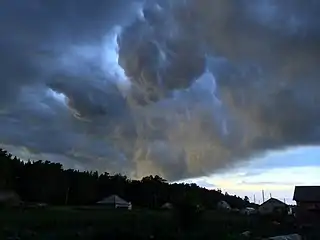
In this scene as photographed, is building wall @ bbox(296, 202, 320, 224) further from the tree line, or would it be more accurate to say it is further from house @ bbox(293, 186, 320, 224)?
the tree line

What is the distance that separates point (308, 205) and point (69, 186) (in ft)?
206

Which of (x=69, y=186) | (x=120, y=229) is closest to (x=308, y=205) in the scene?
(x=120, y=229)

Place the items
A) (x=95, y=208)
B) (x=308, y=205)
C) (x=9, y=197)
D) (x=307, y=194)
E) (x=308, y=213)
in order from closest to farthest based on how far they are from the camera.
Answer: (x=308, y=213), (x=308, y=205), (x=307, y=194), (x=95, y=208), (x=9, y=197)

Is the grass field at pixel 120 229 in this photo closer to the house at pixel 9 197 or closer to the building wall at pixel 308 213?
the building wall at pixel 308 213

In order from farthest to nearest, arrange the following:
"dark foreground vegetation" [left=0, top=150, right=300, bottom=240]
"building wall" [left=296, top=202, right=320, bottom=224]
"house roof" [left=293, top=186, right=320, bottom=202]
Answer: "house roof" [left=293, top=186, right=320, bottom=202] < "building wall" [left=296, top=202, right=320, bottom=224] < "dark foreground vegetation" [left=0, top=150, right=300, bottom=240]

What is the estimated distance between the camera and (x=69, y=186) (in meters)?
113

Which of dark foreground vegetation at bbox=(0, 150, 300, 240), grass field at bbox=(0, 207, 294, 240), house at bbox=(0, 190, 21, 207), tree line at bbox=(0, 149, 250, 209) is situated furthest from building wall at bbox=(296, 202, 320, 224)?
house at bbox=(0, 190, 21, 207)

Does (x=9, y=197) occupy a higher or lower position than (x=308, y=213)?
higher

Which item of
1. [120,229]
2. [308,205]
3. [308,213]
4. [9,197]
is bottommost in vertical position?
[120,229]

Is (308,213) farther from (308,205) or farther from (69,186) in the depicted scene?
(69,186)

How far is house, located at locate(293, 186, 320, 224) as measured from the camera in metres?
60.9

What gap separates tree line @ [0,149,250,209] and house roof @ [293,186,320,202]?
2978cm

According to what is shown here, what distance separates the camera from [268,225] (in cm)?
5256

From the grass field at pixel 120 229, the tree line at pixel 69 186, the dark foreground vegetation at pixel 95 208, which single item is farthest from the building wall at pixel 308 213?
the tree line at pixel 69 186
